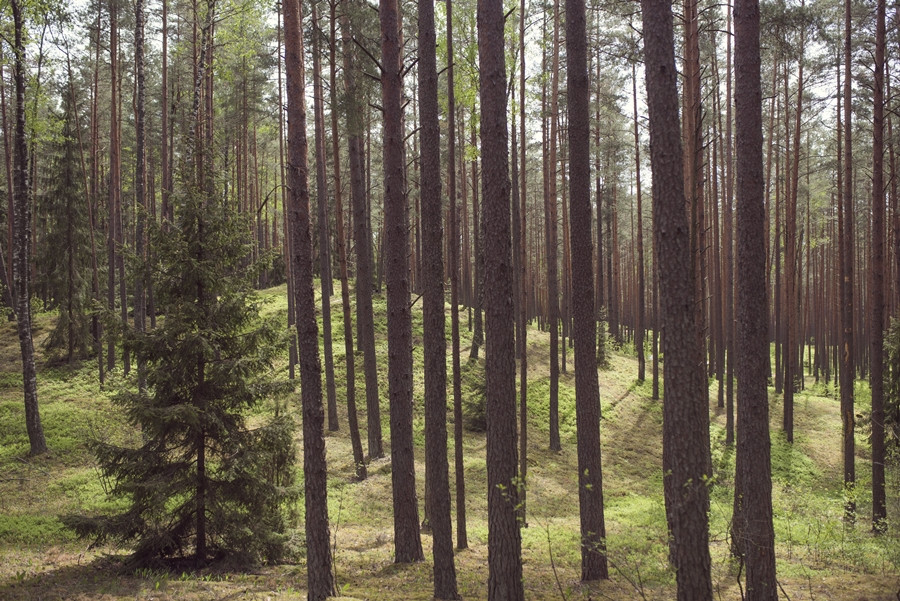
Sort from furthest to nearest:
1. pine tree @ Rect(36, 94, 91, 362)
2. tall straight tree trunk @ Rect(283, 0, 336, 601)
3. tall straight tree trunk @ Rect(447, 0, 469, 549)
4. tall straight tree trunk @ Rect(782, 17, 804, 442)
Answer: pine tree @ Rect(36, 94, 91, 362), tall straight tree trunk @ Rect(782, 17, 804, 442), tall straight tree trunk @ Rect(447, 0, 469, 549), tall straight tree trunk @ Rect(283, 0, 336, 601)

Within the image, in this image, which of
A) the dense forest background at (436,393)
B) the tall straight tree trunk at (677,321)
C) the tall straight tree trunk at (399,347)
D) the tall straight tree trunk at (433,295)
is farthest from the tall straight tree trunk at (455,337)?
the tall straight tree trunk at (677,321)

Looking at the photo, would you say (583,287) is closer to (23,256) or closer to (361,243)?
(361,243)

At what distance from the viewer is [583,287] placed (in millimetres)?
9398

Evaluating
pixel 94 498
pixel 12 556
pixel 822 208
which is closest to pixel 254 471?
pixel 12 556

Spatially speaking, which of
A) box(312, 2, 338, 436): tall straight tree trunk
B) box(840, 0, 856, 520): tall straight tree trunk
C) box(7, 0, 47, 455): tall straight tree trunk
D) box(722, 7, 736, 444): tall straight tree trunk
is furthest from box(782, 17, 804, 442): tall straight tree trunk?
box(7, 0, 47, 455): tall straight tree trunk

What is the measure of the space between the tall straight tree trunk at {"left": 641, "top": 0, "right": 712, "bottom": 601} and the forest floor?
1.40 meters

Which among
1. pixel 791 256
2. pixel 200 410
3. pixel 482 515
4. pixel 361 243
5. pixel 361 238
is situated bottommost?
pixel 482 515

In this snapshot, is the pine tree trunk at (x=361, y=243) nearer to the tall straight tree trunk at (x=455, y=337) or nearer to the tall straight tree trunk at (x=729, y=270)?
the tall straight tree trunk at (x=455, y=337)

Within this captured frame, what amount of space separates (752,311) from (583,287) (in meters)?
2.44

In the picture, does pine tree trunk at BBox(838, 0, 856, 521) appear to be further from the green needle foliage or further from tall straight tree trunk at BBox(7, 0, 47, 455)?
tall straight tree trunk at BBox(7, 0, 47, 455)

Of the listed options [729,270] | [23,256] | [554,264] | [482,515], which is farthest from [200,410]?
[729,270]

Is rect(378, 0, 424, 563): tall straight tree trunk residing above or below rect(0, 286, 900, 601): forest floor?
above

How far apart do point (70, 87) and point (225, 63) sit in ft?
18.4

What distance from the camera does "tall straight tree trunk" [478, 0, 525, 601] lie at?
23.5 ft
